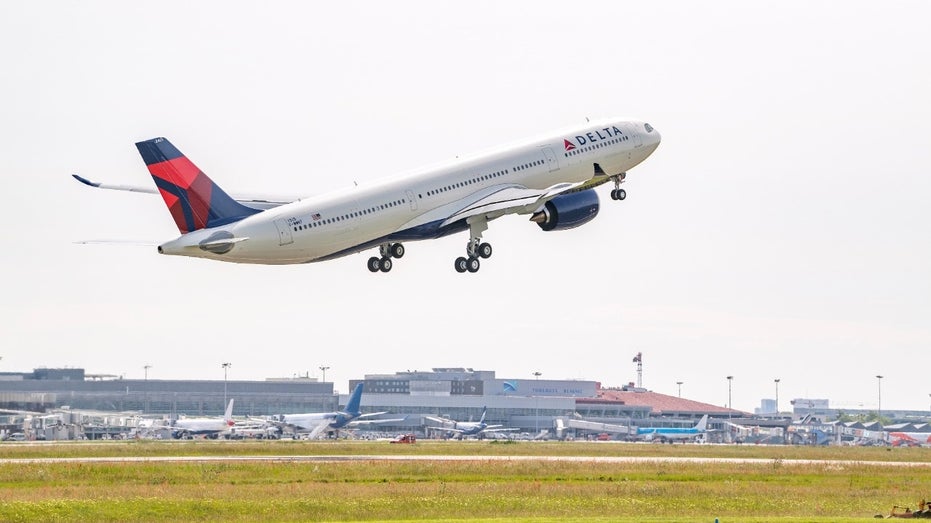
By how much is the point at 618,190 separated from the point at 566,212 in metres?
9.05

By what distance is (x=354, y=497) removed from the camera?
218ft

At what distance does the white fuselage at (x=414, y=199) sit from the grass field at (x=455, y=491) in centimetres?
1200

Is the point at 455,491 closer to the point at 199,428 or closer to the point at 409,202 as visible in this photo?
the point at 409,202

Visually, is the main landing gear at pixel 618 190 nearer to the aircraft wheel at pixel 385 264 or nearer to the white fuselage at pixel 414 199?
the white fuselage at pixel 414 199

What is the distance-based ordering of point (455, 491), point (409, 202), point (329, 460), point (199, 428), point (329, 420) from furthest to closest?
point (329, 420) → point (199, 428) → point (329, 460) → point (409, 202) → point (455, 491)

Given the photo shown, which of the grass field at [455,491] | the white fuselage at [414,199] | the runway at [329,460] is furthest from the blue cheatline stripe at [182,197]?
the runway at [329,460]

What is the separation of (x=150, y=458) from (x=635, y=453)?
1608 inches

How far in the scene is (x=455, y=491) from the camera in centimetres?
7025

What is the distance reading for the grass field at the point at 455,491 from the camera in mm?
60812

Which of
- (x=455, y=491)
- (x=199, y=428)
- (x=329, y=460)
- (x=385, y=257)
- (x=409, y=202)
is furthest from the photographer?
(x=199, y=428)

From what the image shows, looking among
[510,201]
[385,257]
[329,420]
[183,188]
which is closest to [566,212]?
[510,201]

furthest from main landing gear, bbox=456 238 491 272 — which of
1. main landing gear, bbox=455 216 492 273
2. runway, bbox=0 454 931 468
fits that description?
runway, bbox=0 454 931 468

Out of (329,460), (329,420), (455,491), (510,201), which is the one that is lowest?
(455,491)

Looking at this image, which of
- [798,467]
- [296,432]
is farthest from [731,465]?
[296,432]
